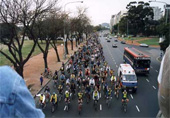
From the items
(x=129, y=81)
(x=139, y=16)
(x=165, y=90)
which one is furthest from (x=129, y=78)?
(x=139, y=16)

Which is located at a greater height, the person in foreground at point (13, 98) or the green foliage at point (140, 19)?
the green foliage at point (140, 19)

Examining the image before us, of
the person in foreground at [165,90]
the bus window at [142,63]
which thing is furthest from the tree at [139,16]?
the person in foreground at [165,90]

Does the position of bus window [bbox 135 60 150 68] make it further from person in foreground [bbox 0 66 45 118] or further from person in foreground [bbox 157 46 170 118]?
person in foreground [bbox 0 66 45 118]

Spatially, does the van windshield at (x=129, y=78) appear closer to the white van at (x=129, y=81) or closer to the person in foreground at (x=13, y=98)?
→ the white van at (x=129, y=81)

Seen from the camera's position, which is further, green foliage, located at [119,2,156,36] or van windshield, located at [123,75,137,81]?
green foliage, located at [119,2,156,36]

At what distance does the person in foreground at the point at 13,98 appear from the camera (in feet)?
2.64

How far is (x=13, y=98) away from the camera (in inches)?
31.7

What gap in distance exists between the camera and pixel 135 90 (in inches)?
585

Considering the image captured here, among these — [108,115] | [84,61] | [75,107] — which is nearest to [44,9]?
[75,107]

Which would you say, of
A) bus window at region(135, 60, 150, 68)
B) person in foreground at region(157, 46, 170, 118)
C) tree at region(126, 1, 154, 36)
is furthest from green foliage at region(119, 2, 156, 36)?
person in foreground at region(157, 46, 170, 118)

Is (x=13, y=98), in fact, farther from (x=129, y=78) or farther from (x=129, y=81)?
(x=129, y=78)

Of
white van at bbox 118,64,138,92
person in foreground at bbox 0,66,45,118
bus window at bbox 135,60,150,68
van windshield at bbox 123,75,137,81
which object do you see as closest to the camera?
person in foreground at bbox 0,66,45,118

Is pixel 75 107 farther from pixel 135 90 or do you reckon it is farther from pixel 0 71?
pixel 0 71

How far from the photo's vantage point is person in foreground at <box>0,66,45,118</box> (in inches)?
31.7
